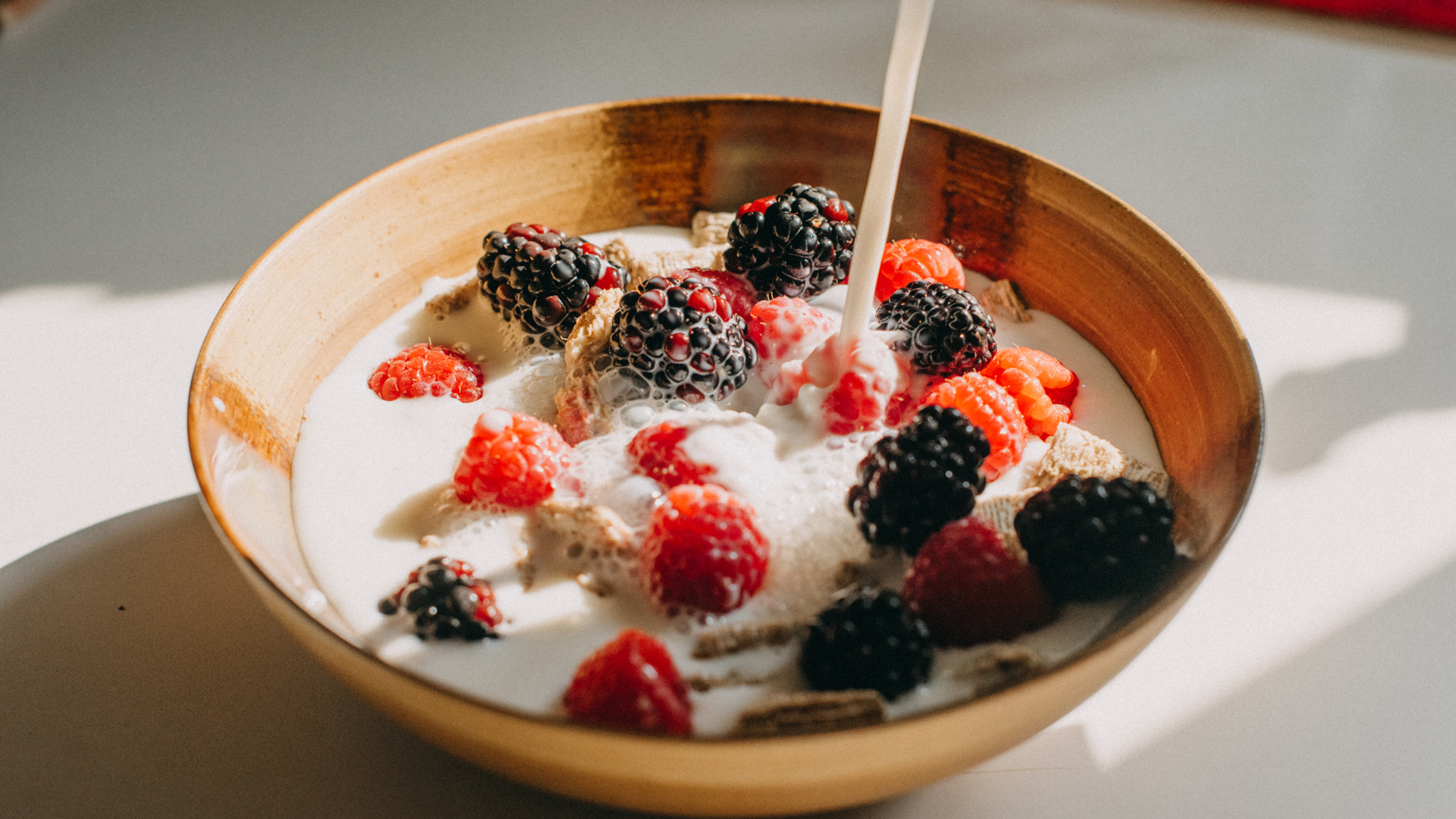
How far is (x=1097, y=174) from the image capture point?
173 cm

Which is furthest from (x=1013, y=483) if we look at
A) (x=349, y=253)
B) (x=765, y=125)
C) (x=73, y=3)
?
(x=73, y=3)

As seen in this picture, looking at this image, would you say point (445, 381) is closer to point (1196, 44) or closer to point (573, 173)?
point (573, 173)

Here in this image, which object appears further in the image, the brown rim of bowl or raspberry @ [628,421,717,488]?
raspberry @ [628,421,717,488]

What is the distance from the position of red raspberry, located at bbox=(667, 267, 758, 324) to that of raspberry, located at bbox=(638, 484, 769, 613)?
332mm

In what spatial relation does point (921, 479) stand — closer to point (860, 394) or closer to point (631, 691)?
point (860, 394)

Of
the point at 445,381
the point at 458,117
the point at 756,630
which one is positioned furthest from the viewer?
the point at 458,117

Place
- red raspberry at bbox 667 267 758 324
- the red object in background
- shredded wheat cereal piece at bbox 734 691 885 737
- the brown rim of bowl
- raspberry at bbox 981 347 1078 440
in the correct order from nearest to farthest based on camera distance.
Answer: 1. the brown rim of bowl
2. shredded wheat cereal piece at bbox 734 691 885 737
3. raspberry at bbox 981 347 1078 440
4. red raspberry at bbox 667 267 758 324
5. the red object in background

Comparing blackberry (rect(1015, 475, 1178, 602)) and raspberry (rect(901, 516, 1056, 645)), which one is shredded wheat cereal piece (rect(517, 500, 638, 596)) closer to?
raspberry (rect(901, 516, 1056, 645))

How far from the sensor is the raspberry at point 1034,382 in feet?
3.44

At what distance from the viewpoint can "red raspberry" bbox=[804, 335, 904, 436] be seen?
3.32 feet

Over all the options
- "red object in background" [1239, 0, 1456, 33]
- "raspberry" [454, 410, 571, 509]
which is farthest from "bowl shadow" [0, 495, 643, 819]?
"red object in background" [1239, 0, 1456, 33]

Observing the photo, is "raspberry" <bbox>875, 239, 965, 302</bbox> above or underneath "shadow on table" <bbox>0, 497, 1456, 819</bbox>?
above

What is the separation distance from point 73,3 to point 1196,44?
2.38 metres

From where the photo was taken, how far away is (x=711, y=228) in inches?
51.3
